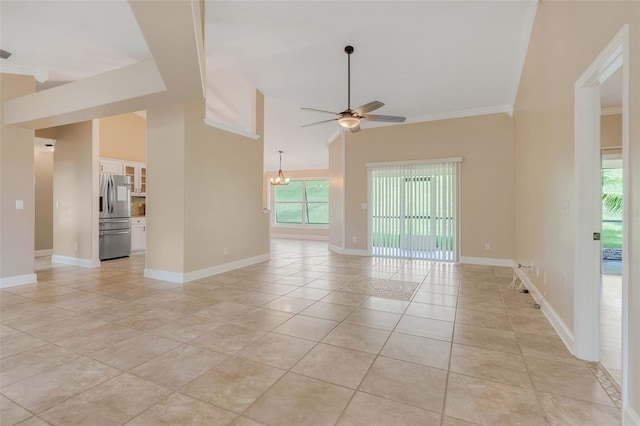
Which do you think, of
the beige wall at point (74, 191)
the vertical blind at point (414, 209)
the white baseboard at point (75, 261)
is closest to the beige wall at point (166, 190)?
the white baseboard at point (75, 261)

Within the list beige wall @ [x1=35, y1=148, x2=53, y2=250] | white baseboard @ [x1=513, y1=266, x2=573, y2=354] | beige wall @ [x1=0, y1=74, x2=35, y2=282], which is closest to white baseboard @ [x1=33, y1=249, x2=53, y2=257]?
beige wall @ [x1=35, y1=148, x2=53, y2=250]

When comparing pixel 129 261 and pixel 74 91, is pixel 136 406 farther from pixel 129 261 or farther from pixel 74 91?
pixel 129 261

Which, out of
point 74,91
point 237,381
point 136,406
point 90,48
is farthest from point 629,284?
point 90,48

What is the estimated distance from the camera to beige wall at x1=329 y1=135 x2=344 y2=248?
7.63 metres

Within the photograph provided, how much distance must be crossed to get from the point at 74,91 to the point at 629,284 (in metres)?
5.84

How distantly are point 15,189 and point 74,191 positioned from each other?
172 cm

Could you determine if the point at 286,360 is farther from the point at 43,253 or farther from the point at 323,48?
the point at 43,253

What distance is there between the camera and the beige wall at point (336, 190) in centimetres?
763

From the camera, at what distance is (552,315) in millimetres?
2924

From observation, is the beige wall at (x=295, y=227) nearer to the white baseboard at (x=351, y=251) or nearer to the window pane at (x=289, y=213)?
the window pane at (x=289, y=213)

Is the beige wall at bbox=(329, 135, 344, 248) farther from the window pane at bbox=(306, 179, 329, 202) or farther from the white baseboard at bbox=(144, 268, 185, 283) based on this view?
the white baseboard at bbox=(144, 268, 185, 283)

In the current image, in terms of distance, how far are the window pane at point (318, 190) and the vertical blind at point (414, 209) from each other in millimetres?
4241

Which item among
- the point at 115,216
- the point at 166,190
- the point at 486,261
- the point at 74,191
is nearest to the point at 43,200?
the point at 74,191

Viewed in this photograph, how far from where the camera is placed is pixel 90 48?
4.14m
